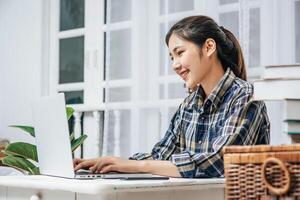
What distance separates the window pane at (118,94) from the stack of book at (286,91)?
5.14 feet

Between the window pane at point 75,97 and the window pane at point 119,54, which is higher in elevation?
the window pane at point 119,54

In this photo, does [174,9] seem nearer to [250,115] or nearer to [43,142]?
[250,115]

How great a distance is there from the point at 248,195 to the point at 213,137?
612 mm

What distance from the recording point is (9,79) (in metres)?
3.39

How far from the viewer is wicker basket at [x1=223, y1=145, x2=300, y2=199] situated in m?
0.83

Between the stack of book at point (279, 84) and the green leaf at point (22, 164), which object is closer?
the stack of book at point (279, 84)

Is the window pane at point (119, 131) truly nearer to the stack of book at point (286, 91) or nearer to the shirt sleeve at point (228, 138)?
the shirt sleeve at point (228, 138)

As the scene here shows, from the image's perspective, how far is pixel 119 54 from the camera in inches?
100.0

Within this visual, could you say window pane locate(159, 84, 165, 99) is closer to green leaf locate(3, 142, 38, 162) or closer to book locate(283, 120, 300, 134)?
green leaf locate(3, 142, 38, 162)

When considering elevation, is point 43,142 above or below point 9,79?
below

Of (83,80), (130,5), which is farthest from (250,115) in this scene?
(83,80)

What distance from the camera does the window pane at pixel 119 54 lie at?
8.26 feet

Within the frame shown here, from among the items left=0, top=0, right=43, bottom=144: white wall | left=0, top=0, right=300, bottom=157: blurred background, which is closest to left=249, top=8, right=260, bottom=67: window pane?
left=0, top=0, right=300, bottom=157: blurred background

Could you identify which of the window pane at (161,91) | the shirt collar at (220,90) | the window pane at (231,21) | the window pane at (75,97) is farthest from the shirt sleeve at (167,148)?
the window pane at (75,97)
